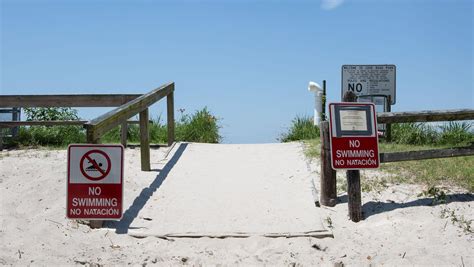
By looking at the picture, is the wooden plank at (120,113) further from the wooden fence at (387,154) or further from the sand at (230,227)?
the wooden fence at (387,154)

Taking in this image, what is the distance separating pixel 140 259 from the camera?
5605 millimetres

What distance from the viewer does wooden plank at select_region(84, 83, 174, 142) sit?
6.25 meters

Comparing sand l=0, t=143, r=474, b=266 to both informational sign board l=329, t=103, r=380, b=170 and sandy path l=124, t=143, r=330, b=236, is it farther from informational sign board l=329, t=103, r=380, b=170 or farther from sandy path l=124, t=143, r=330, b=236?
informational sign board l=329, t=103, r=380, b=170

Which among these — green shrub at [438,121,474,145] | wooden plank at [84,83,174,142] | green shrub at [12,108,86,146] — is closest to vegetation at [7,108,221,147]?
green shrub at [12,108,86,146]

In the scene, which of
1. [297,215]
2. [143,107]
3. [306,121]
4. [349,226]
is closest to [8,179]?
[143,107]

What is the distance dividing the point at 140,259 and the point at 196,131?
324 inches

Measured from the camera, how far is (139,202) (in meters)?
7.31

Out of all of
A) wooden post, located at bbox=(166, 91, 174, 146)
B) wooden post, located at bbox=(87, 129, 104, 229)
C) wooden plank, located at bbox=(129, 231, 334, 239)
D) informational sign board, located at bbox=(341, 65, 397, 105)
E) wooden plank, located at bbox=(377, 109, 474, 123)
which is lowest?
wooden plank, located at bbox=(129, 231, 334, 239)

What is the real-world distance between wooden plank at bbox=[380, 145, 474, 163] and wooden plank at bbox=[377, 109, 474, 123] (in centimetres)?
42

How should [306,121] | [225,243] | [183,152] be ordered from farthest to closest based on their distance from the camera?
[306,121] < [183,152] < [225,243]

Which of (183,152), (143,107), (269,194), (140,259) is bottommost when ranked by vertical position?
(140,259)

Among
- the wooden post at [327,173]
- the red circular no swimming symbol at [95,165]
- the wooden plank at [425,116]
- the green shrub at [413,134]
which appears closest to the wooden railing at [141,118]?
the red circular no swimming symbol at [95,165]

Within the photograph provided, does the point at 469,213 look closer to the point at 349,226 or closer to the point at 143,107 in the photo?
the point at 349,226

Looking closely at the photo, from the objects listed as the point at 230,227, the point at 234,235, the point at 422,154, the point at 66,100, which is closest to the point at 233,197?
the point at 230,227
